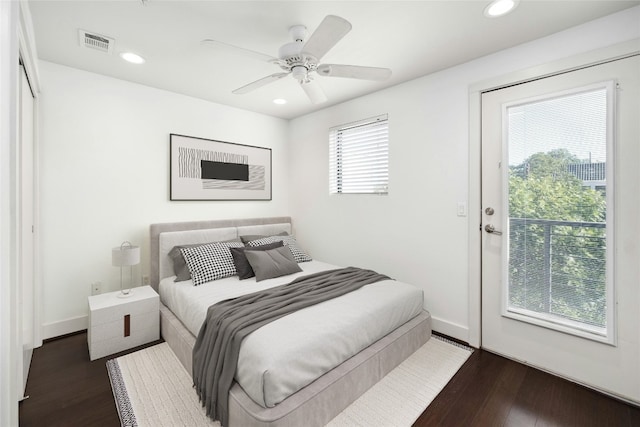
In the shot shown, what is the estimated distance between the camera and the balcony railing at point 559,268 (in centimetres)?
205

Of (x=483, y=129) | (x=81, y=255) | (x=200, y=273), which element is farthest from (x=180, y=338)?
(x=483, y=129)

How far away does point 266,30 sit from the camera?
2156mm

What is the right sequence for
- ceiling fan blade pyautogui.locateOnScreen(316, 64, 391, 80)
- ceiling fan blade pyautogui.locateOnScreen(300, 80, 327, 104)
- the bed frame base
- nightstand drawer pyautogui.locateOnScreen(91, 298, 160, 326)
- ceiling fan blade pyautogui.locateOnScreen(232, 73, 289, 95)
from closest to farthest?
the bed frame base
ceiling fan blade pyautogui.locateOnScreen(316, 64, 391, 80)
ceiling fan blade pyautogui.locateOnScreen(232, 73, 289, 95)
ceiling fan blade pyautogui.locateOnScreen(300, 80, 327, 104)
nightstand drawer pyautogui.locateOnScreen(91, 298, 160, 326)

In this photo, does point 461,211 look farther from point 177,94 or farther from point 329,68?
point 177,94

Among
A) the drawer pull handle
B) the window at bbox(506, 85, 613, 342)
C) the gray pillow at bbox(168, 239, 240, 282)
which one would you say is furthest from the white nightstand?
the window at bbox(506, 85, 613, 342)

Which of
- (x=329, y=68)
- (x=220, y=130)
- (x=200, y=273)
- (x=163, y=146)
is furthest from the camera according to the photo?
(x=220, y=130)

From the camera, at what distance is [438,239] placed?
9.41 ft

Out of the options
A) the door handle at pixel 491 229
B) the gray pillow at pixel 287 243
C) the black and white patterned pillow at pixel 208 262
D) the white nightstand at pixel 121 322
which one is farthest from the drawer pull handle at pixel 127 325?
the door handle at pixel 491 229

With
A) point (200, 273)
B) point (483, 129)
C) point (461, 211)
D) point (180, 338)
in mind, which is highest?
point (483, 129)

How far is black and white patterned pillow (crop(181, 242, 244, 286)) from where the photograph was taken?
2.77 m

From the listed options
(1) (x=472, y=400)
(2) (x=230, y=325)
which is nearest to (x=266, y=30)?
(2) (x=230, y=325)

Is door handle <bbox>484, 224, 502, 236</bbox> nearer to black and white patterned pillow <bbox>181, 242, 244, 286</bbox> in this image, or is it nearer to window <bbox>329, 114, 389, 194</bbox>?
window <bbox>329, 114, 389, 194</bbox>

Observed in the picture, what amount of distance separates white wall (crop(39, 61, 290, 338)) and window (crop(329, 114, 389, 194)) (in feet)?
5.74

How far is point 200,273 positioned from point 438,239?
7.77 ft
